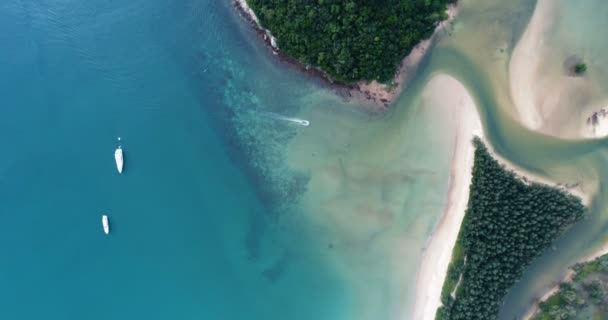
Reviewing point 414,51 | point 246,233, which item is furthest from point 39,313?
point 414,51

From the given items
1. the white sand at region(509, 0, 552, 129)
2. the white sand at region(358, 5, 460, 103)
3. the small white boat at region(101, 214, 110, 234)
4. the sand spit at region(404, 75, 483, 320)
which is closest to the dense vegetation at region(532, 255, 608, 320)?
the sand spit at region(404, 75, 483, 320)

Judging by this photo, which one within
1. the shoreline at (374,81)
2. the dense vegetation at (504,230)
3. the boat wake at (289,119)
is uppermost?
the shoreline at (374,81)

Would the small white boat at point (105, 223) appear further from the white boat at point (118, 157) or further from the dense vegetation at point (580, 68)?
the dense vegetation at point (580, 68)

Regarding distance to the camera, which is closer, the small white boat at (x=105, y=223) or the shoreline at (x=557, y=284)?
the shoreline at (x=557, y=284)

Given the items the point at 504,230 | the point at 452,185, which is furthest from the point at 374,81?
the point at 504,230

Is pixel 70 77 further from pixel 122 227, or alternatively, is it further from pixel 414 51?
pixel 414 51

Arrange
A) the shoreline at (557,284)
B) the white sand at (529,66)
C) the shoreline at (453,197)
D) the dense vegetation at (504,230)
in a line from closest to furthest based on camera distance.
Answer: the dense vegetation at (504,230), the shoreline at (557,284), the white sand at (529,66), the shoreline at (453,197)

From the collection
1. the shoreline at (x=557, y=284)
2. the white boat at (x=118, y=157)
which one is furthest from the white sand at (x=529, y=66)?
the white boat at (x=118, y=157)
